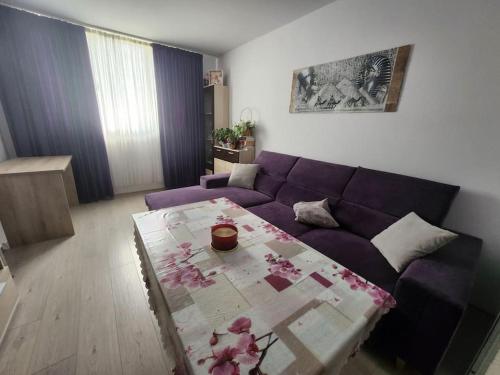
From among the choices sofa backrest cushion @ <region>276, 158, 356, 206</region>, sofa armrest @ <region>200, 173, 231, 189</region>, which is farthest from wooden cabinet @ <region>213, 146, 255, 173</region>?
sofa backrest cushion @ <region>276, 158, 356, 206</region>

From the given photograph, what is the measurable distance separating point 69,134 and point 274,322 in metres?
3.49

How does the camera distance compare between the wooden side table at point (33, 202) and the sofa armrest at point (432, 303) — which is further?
the wooden side table at point (33, 202)

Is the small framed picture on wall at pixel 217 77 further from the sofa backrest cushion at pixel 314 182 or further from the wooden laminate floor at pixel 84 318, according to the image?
the wooden laminate floor at pixel 84 318

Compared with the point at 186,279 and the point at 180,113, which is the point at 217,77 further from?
the point at 186,279

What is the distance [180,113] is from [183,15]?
150 cm

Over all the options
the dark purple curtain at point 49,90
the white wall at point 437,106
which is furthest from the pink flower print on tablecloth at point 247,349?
the dark purple curtain at point 49,90

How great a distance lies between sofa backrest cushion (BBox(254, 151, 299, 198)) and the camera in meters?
2.52

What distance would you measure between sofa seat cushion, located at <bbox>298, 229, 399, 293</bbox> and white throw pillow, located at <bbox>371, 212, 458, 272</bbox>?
58mm

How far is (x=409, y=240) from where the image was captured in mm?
1296

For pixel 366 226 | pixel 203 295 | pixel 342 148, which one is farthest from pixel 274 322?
pixel 342 148

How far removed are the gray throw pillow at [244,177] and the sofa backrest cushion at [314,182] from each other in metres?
0.45

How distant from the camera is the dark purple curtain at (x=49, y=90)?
2.40m

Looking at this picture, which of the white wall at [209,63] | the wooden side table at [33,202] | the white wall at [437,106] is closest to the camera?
the white wall at [437,106]

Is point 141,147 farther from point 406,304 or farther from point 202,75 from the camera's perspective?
point 406,304
